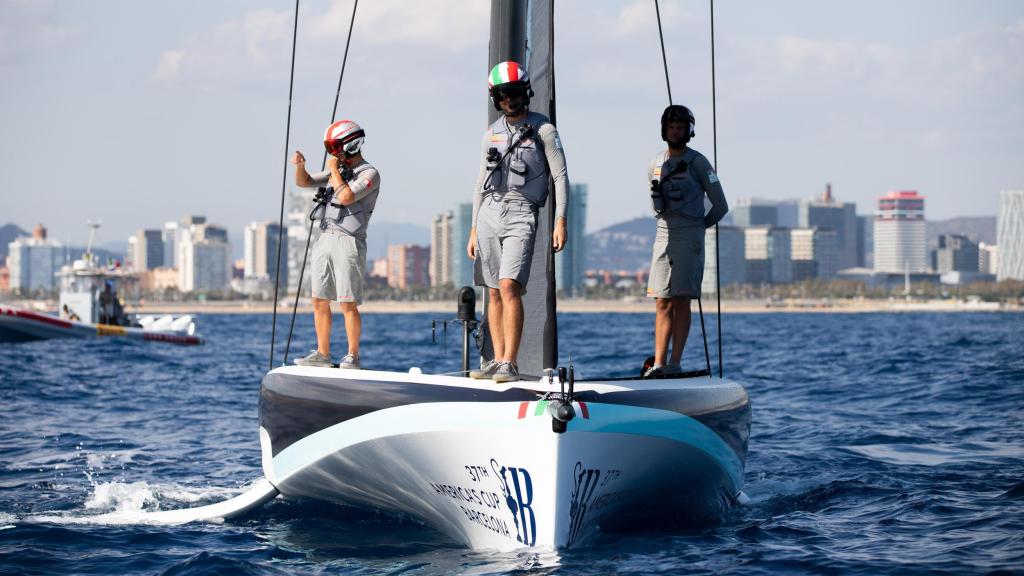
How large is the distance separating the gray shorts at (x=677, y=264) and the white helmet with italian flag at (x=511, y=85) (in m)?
1.43

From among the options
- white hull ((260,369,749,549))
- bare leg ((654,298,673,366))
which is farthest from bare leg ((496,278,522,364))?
bare leg ((654,298,673,366))

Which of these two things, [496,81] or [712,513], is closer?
[496,81]

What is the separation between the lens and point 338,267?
8.34 meters

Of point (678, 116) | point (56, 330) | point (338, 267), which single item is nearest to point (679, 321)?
point (678, 116)

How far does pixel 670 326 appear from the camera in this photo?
338 inches

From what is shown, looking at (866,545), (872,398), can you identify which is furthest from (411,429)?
(872,398)

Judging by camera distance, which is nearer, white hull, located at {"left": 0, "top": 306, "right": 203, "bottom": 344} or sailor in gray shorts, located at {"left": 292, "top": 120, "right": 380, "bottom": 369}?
sailor in gray shorts, located at {"left": 292, "top": 120, "right": 380, "bottom": 369}

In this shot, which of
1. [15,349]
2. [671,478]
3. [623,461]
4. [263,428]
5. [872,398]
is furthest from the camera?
[15,349]

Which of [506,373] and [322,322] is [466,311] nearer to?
[322,322]

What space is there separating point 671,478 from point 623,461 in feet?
1.89

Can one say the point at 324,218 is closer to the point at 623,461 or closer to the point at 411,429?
the point at 411,429

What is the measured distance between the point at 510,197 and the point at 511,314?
0.66 meters

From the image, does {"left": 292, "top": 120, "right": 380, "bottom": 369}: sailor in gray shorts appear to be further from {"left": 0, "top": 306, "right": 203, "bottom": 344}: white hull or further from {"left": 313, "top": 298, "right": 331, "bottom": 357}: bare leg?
{"left": 0, "top": 306, "right": 203, "bottom": 344}: white hull

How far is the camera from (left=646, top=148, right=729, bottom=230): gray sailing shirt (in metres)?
8.48
